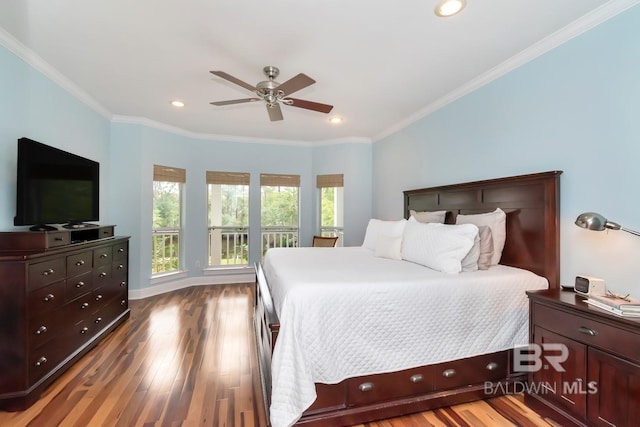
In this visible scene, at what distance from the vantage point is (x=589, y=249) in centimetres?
196

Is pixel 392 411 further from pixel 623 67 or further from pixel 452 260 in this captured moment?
pixel 623 67

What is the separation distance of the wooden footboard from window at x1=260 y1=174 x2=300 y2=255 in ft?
10.9

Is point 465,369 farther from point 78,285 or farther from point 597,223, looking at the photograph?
point 78,285

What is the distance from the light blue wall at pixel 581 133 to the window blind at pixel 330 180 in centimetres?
249

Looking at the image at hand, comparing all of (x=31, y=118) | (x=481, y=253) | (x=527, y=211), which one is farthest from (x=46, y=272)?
(x=527, y=211)

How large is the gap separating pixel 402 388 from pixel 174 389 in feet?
5.26

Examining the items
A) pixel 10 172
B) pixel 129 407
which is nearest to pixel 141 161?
pixel 10 172

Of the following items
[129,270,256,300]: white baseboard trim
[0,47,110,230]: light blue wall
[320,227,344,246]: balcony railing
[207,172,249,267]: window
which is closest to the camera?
[0,47,110,230]: light blue wall

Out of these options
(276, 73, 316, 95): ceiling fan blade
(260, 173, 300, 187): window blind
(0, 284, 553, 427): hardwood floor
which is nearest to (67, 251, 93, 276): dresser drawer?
(0, 284, 553, 427): hardwood floor

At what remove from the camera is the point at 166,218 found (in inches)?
182

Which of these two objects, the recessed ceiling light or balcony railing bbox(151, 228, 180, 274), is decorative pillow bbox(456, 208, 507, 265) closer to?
the recessed ceiling light

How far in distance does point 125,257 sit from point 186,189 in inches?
66.4

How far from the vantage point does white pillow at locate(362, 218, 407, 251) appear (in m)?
2.99

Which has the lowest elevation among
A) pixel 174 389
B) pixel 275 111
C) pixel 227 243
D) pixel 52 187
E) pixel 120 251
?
pixel 174 389
